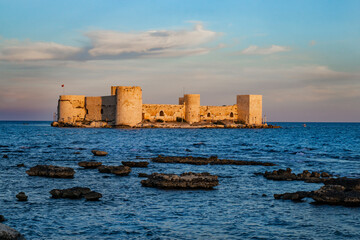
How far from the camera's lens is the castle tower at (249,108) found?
7338 centimetres

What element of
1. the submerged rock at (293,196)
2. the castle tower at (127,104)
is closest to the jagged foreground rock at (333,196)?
the submerged rock at (293,196)

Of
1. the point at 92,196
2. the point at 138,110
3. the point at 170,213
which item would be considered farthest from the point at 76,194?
the point at 138,110

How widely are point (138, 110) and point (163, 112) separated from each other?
10.0 meters

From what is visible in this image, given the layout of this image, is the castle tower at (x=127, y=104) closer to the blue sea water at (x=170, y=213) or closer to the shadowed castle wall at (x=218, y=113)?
the shadowed castle wall at (x=218, y=113)

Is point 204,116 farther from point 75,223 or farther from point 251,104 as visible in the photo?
point 75,223

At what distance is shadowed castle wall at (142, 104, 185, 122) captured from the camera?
69.5 metres

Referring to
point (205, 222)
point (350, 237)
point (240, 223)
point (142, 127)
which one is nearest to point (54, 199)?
point (205, 222)

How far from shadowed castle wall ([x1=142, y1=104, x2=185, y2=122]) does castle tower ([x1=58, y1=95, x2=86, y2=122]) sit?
34.4 ft

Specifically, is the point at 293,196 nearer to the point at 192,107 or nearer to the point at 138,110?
the point at 138,110

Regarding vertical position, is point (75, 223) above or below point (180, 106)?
below

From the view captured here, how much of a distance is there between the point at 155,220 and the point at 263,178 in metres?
7.61

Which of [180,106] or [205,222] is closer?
[205,222]

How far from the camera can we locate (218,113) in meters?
75.9

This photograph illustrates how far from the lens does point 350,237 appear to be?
8.49m
